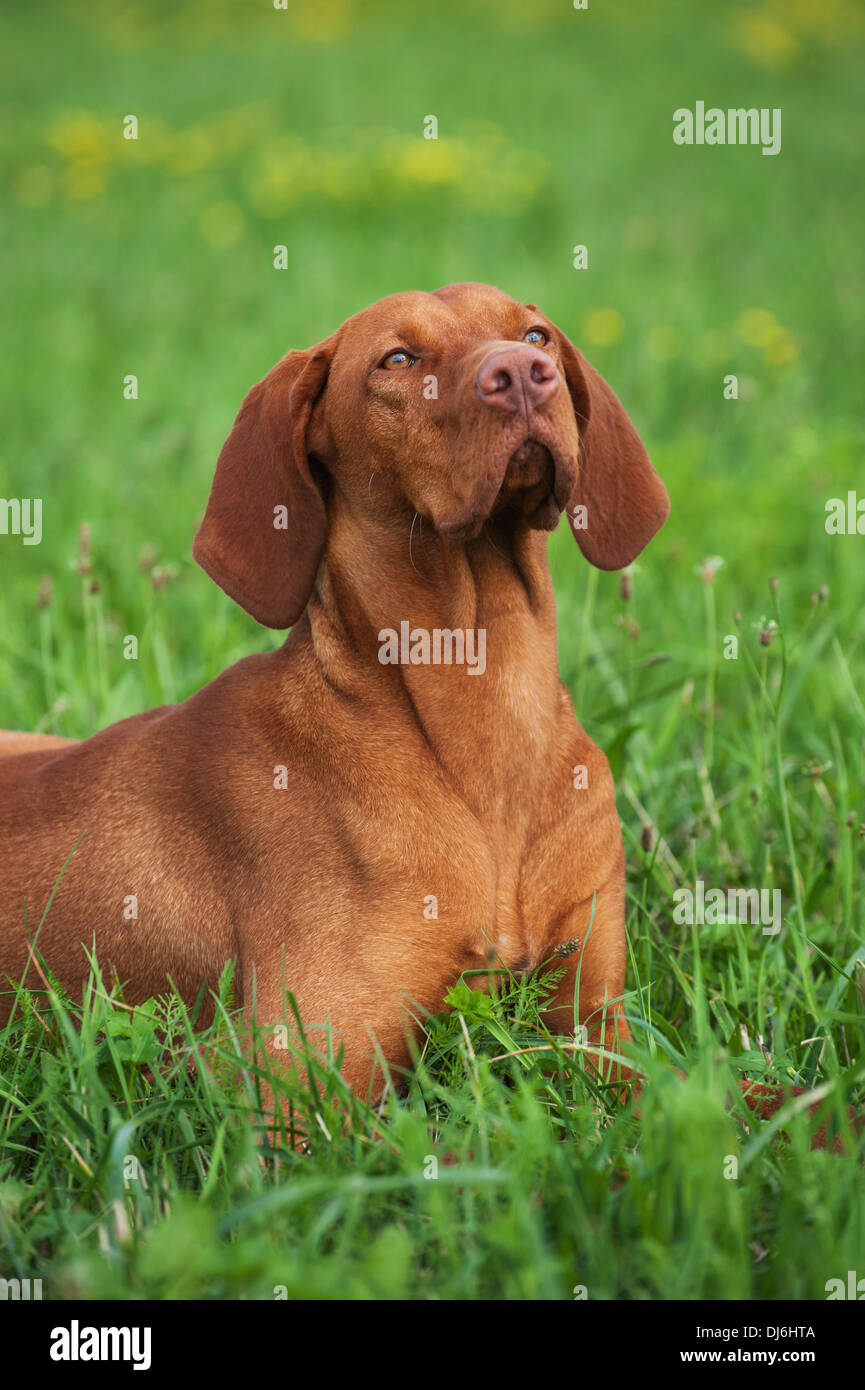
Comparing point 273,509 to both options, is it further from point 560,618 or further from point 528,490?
point 560,618

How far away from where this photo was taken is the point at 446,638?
9.61 feet

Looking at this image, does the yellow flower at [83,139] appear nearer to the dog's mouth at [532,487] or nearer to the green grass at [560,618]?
the green grass at [560,618]

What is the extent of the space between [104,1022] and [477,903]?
2.58ft

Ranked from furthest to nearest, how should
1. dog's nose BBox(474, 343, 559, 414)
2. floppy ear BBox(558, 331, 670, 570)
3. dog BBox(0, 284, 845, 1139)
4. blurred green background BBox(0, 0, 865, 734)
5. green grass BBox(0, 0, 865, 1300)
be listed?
blurred green background BBox(0, 0, 865, 734) → floppy ear BBox(558, 331, 670, 570) → dog BBox(0, 284, 845, 1139) → dog's nose BBox(474, 343, 559, 414) → green grass BBox(0, 0, 865, 1300)

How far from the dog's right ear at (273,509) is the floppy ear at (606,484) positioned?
577 mm

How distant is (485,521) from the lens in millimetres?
2795

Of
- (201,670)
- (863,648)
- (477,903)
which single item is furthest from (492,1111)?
(863,648)

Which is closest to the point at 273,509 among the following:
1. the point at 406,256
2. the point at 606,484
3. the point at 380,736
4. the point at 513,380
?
the point at 380,736

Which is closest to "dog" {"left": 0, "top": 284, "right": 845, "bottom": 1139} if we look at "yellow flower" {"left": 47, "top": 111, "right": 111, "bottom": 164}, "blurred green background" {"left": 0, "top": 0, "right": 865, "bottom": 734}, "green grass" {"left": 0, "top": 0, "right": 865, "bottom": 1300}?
"green grass" {"left": 0, "top": 0, "right": 865, "bottom": 1300}

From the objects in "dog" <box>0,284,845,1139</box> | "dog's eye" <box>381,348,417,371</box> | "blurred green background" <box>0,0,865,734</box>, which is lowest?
"dog" <box>0,284,845,1139</box>

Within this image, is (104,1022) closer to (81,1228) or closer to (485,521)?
(81,1228)

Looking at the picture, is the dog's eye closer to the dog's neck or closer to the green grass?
the dog's neck

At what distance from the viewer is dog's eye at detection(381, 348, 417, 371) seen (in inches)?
112

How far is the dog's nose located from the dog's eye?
270 mm
